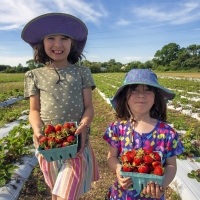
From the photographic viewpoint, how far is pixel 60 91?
2.07 metres

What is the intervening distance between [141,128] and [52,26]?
1.21 metres

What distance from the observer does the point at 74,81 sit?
6.83ft

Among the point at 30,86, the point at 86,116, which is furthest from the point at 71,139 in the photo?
the point at 30,86

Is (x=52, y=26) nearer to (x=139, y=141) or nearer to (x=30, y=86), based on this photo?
(x=30, y=86)

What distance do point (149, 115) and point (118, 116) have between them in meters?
0.28

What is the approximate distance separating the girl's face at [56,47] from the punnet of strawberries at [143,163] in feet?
3.53

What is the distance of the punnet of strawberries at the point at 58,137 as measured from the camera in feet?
5.70

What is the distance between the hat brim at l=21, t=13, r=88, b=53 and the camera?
204 centimetres

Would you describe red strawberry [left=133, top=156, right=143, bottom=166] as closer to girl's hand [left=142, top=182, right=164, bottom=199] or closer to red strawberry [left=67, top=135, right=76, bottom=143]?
girl's hand [left=142, top=182, right=164, bottom=199]

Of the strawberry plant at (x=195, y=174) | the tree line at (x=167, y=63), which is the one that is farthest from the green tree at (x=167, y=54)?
the strawberry plant at (x=195, y=174)

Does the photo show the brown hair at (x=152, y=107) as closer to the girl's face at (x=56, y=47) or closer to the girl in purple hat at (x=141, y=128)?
the girl in purple hat at (x=141, y=128)

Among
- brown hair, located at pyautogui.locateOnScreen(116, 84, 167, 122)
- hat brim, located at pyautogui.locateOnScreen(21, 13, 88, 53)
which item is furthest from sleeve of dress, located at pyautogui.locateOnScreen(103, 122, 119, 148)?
hat brim, located at pyautogui.locateOnScreen(21, 13, 88, 53)

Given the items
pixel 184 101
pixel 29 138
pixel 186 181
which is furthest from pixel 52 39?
pixel 184 101

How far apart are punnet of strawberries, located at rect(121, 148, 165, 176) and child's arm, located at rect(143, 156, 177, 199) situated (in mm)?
94
